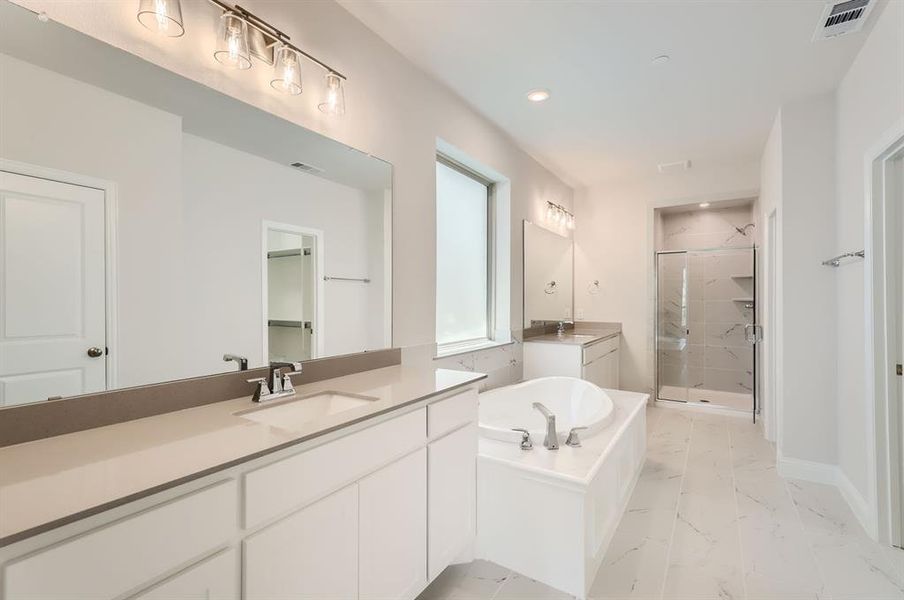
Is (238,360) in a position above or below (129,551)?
above

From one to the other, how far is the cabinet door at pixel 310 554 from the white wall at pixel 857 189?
2.65m

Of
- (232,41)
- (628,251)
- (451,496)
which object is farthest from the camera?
(628,251)

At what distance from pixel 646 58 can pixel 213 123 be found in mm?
2298

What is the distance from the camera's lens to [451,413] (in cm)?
173

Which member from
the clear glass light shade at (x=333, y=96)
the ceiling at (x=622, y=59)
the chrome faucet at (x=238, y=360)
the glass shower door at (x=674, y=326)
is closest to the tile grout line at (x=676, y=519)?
the glass shower door at (x=674, y=326)

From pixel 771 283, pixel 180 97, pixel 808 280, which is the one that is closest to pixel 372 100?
pixel 180 97

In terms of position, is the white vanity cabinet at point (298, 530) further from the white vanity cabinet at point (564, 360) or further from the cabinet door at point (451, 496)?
the white vanity cabinet at point (564, 360)

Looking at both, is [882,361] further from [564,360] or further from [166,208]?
[166,208]

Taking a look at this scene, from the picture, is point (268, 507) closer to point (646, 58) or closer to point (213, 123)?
point (213, 123)

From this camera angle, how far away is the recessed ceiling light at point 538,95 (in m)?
2.77

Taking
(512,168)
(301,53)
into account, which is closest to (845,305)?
(512,168)

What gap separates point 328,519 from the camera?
1183 mm

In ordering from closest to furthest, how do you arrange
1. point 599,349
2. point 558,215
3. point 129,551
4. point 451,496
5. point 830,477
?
point 129,551 < point 451,496 < point 830,477 < point 599,349 < point 558,215

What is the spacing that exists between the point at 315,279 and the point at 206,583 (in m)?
1.22
